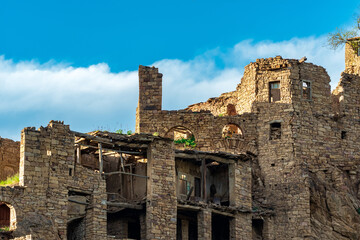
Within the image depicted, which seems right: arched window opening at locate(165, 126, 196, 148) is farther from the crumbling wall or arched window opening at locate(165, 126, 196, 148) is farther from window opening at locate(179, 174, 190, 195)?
the crumbling wall

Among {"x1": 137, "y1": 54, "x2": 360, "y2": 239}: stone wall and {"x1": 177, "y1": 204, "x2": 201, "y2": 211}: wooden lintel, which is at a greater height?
{"x1": 137, "y1": 54, "x2": 360, "y2": 239}: stone wall

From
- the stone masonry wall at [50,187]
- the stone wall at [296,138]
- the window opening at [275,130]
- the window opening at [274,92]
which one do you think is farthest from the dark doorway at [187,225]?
the window opening at [274,92]

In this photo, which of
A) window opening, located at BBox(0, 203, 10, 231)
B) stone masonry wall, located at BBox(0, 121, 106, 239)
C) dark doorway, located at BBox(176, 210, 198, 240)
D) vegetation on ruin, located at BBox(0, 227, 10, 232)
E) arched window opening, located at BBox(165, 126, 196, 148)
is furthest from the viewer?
arched window opening, located at BBox(165, 126, 196, 148)

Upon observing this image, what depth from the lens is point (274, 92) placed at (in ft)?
163

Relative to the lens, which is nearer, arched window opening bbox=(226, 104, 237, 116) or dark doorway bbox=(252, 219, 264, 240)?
dark doorway bbox=(252, 219, 264, 240)

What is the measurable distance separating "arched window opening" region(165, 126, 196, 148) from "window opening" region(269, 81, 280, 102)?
15.6 ft

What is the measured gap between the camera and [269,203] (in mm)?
47938

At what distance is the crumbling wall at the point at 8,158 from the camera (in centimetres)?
4631

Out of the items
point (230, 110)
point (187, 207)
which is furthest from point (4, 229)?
point (230, 110)

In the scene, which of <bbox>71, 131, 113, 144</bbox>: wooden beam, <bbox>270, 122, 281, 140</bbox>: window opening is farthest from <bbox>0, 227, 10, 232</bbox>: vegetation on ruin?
<bbox>270, 122, 281, 140</bbox>: window opening

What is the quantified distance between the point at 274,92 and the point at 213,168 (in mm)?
5449

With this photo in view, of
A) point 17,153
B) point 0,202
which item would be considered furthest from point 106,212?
point 17,153

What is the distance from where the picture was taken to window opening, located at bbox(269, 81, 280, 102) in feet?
163

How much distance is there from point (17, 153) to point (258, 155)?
496 inches
